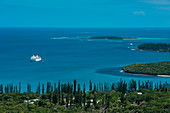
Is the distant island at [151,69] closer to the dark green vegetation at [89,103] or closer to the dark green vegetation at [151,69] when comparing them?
the dark green vegetation at [151,69]

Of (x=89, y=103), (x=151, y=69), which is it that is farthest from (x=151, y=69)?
(x=89, y=103)

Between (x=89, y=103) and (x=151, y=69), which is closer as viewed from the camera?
(x=89, y=103)

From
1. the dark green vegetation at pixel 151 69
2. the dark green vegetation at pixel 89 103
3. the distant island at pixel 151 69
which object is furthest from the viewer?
the dark green vegetation at pixel 151 69

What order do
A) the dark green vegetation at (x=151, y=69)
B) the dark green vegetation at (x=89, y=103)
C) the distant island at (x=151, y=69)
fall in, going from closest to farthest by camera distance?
1. the dark green vegetation at (x=89, y=103)
2. the distant island at (x=151, y=69)
3. the dark green vegetation at (x=151, y=69)

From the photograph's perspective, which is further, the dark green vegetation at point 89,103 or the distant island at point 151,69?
the distant island at point 151,69

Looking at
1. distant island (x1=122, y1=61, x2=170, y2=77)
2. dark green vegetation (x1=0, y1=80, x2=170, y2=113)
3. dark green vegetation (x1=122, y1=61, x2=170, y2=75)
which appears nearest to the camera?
dark green vegetation (x1=0, y1=80, x2=170, y2=113)

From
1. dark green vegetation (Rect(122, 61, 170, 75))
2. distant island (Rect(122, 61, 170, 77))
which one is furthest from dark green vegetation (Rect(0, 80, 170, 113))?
dark green vegetation (Rect(122, 61, 170, 75))

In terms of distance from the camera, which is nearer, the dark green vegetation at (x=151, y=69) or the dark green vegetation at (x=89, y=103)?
the dark green vegetation at (x=89, y=103)

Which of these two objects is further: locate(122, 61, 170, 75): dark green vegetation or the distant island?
locate(122, 61, 170, 75): dark green vegetation

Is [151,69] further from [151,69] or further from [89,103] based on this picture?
[89,103]

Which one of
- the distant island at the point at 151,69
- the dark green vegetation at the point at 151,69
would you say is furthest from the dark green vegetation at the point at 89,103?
the dark green vegetation at the point at 151,69

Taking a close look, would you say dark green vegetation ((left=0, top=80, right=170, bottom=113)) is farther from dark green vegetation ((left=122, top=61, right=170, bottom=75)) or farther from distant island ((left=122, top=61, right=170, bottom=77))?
dark green vegetation ((left=122, top=61, right=170, bottom=75))

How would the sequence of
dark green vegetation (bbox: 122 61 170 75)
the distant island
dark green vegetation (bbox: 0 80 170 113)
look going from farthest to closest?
dark green vegetation (bbox: 122 61 170 75)
the distant island
dark green vegetation (bbox: 0 80 170 113)
